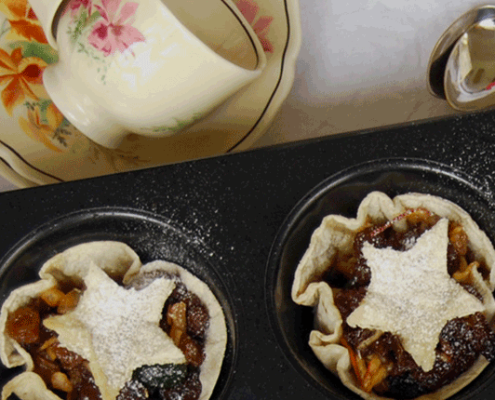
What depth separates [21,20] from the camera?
132 cm

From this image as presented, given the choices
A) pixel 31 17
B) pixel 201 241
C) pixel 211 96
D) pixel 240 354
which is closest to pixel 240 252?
pixel 201 241

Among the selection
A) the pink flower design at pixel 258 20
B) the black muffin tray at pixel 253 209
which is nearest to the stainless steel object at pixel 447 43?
the black muffin tray at pixel 253 209

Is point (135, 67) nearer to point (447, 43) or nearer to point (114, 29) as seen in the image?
point (114, 29)

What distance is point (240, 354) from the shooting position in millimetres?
1150

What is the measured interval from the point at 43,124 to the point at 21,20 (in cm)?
21

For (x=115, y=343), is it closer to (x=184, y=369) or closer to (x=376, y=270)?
(x=184, y=369)

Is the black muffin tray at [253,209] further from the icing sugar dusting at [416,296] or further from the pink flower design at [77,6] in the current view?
the pink flower design at [77,6]

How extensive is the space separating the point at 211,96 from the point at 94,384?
21.6 inches

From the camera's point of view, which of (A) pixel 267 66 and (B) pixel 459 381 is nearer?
(B) pixel 459 381

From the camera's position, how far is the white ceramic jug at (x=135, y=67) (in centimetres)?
108

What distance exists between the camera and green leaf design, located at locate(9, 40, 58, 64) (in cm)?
133

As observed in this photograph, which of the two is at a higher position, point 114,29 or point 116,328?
point 114,29

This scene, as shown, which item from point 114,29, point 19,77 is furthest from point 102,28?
point 19,77

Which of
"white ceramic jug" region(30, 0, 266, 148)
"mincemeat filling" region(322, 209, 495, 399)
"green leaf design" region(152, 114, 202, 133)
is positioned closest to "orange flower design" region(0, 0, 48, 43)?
"white ceramic jug" region(30, 0, 266, 148)
